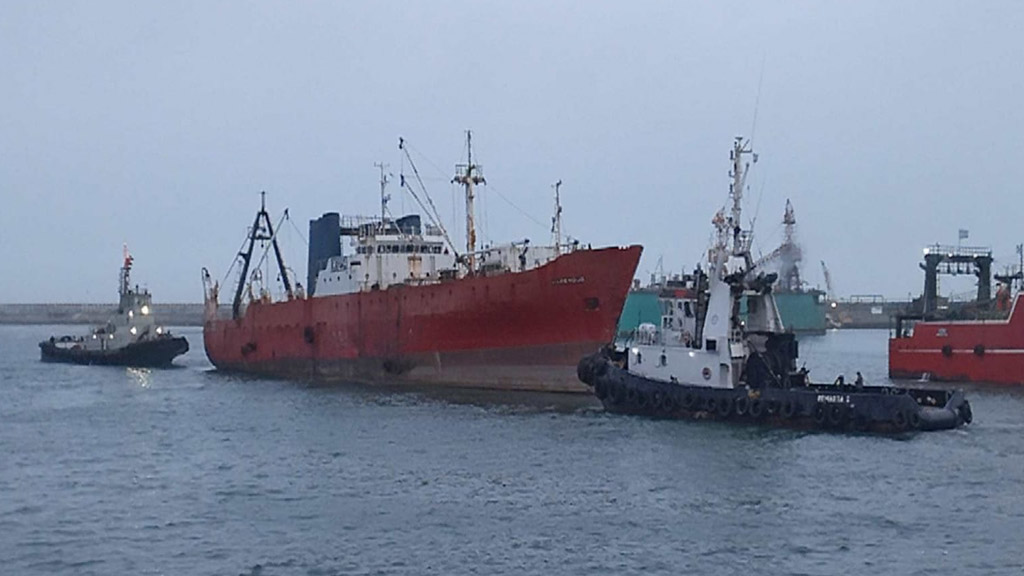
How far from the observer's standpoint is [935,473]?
22.3 metres

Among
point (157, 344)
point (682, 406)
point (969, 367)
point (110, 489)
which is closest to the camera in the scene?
point (110, 489)

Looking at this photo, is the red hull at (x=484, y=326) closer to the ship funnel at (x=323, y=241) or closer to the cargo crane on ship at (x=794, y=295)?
Result: the ship funnel at (x=323, y=241)

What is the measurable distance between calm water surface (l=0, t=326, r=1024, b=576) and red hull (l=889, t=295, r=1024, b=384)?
9908 mm

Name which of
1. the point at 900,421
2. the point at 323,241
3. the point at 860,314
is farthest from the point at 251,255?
the point at 860,314

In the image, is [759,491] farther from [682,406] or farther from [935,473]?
→ [682,406]

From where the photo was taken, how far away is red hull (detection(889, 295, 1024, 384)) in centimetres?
4166

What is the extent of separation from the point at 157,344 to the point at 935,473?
46.4 meters

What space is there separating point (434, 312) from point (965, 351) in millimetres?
20598

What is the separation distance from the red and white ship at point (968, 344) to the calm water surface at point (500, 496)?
1000cm

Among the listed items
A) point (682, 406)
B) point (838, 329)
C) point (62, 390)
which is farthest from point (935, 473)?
point (838, 329)

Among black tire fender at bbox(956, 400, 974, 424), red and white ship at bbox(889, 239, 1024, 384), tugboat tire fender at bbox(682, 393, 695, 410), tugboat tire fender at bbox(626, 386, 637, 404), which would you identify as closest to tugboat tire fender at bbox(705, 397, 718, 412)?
tugboat tire fender at bbox(682, 393, 695, 410)

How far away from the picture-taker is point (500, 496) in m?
20.9

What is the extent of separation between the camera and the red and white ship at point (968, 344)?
41.8 metres

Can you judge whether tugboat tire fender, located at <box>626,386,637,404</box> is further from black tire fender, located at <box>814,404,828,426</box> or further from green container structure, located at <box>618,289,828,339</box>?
green container structure, located at <box>618,289,828,339</box>
